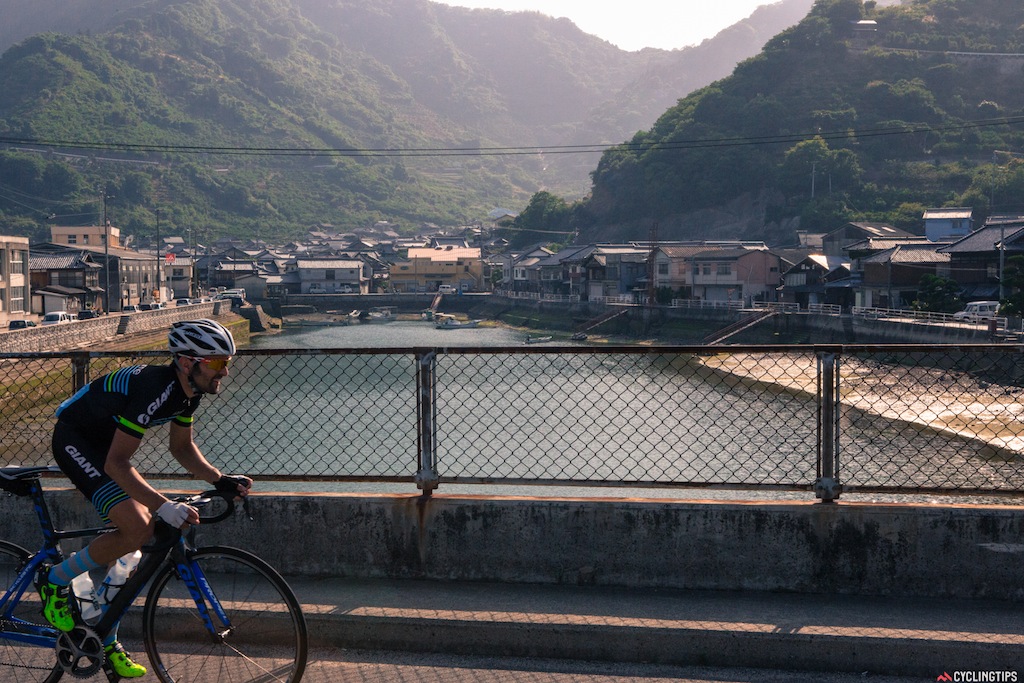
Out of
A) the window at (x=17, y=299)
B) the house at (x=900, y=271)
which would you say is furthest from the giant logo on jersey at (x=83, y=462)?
the window at (x=17, y=299)

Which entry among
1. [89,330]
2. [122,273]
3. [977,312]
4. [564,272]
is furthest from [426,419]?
[564,272]

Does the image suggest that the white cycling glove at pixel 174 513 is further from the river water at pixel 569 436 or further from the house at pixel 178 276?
the house at pixel 178 276

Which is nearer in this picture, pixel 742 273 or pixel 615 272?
pixel 742 273

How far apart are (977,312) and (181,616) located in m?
37.1

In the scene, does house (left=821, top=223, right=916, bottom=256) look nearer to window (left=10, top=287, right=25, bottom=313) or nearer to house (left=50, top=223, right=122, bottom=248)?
window (left=10, top=287, right=25, bottom=313)

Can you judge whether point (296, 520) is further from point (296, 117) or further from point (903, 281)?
point (296, 117)

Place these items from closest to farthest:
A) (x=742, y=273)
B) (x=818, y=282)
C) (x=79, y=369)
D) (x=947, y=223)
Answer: (x=79, y=369), (x=818, y=282), (x=947, y=223), (x=742, y=273)

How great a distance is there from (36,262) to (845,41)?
248 ft

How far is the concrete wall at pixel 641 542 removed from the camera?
14.1 feet

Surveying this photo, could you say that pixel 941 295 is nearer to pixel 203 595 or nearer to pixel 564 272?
pixel 203 595

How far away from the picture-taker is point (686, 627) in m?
3.94

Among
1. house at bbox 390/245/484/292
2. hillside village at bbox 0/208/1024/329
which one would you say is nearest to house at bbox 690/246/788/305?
hillside village at bbox 0/208/1024/329

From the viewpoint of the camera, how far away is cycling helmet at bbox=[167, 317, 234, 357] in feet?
10.6

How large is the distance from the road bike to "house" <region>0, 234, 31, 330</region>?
40817 mm
